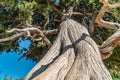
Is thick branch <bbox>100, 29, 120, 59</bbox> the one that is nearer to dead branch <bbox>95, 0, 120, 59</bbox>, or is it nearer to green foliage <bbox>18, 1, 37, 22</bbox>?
dead branch <bbox>95, 0, 120, 59</bbox>

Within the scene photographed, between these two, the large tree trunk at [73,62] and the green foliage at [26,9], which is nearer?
the large tree trunk at [73,62]

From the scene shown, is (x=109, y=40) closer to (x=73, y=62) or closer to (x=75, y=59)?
(x=75, y=59)

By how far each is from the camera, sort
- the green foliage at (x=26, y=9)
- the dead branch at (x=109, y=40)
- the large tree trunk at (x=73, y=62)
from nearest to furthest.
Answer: the large tree trunk at (x=73, y=62) < the dead branch at (x=109, y=40) < the green foliage at (x=26, y=9)

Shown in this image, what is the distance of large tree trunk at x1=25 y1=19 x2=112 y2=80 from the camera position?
5.80m

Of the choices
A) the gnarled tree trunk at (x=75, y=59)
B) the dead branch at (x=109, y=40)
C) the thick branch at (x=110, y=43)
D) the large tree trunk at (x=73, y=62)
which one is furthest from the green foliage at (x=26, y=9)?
the thick branch at (x=110, y=43)

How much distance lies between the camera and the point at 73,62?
641cm

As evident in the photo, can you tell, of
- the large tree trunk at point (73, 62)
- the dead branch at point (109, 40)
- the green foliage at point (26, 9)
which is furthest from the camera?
the green foliage at point (26, 9)

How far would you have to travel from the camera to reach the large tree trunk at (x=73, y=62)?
229 inches

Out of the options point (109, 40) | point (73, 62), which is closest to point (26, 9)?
point (109, 40)

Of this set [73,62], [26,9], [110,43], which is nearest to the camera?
[73,62]

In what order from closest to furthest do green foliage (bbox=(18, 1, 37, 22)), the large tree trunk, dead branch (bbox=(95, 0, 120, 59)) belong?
the large tree trunk → dead branch (bbox=(95, 0, 120, 59)) → green foliage (bbox=(18, 1, 37, 22))

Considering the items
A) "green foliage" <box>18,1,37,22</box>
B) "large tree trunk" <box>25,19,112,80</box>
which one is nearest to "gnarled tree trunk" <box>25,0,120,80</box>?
"large tree trunk" <box>25,19,112,80</box>

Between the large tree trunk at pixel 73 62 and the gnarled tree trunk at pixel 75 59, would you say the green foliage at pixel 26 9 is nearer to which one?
the gnarled tree trunk at pixel 75 59

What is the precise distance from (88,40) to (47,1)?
4278mm
